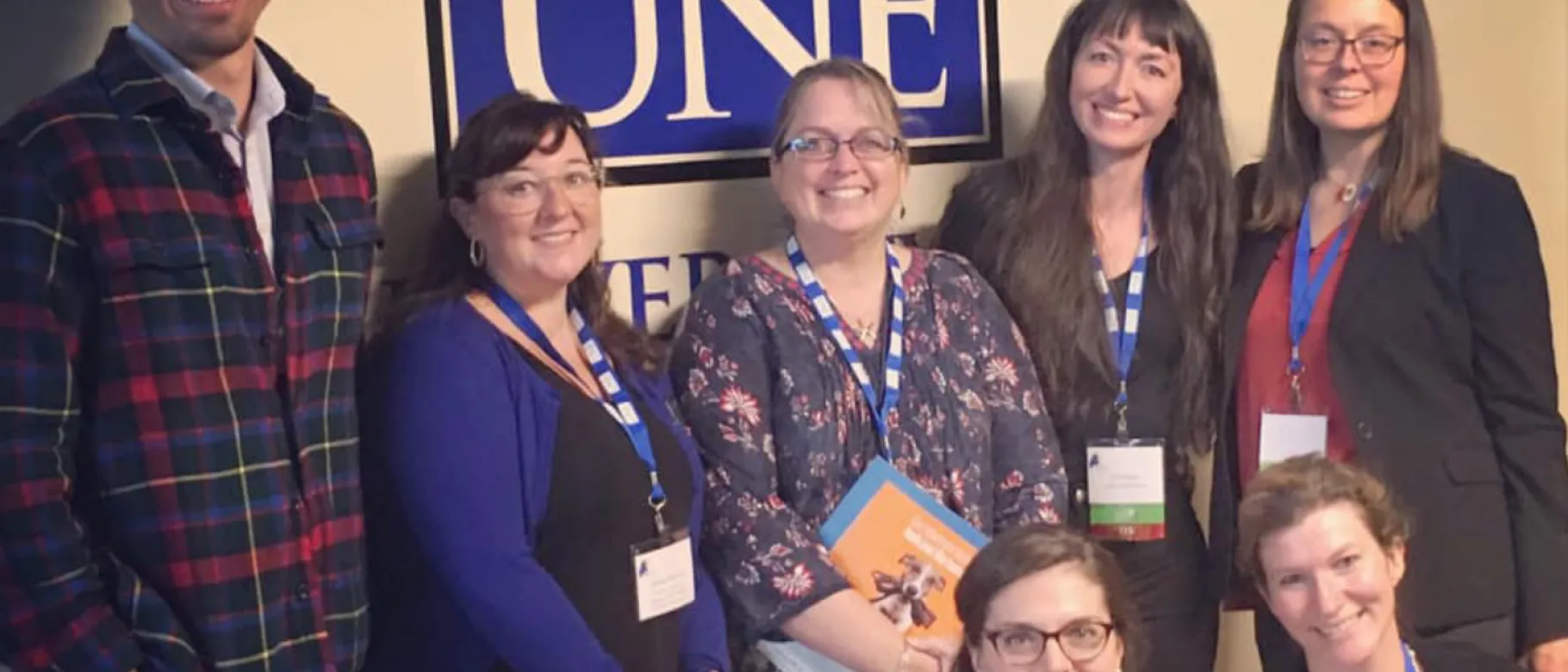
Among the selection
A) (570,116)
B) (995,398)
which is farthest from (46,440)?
(995,398)

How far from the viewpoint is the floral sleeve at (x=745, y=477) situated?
2131 millimetres

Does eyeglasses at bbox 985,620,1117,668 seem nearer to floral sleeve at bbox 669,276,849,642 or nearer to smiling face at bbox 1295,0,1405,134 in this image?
floral sleeve at bbox 669,276,849,642

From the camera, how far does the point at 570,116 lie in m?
2.10

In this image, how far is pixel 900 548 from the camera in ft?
7.20

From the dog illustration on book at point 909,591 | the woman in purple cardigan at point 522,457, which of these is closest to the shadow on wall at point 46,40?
the woman in purple cardigan at point 522,457

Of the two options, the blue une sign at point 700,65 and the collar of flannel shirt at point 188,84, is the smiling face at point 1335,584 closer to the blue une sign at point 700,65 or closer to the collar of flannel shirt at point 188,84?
the blue une sign at point 700,65

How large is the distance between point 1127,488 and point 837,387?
54cm

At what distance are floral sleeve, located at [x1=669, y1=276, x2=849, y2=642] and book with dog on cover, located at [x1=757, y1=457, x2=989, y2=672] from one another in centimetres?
5

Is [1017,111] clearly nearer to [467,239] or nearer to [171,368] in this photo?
[467,239]

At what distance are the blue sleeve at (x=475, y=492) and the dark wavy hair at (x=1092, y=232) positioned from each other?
2.96 feet

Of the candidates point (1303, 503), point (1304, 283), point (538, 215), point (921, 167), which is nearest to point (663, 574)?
point (538, 215)

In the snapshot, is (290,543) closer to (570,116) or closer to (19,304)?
(19,304)

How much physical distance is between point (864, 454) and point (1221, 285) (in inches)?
28.5

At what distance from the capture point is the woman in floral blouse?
2.15 meters
